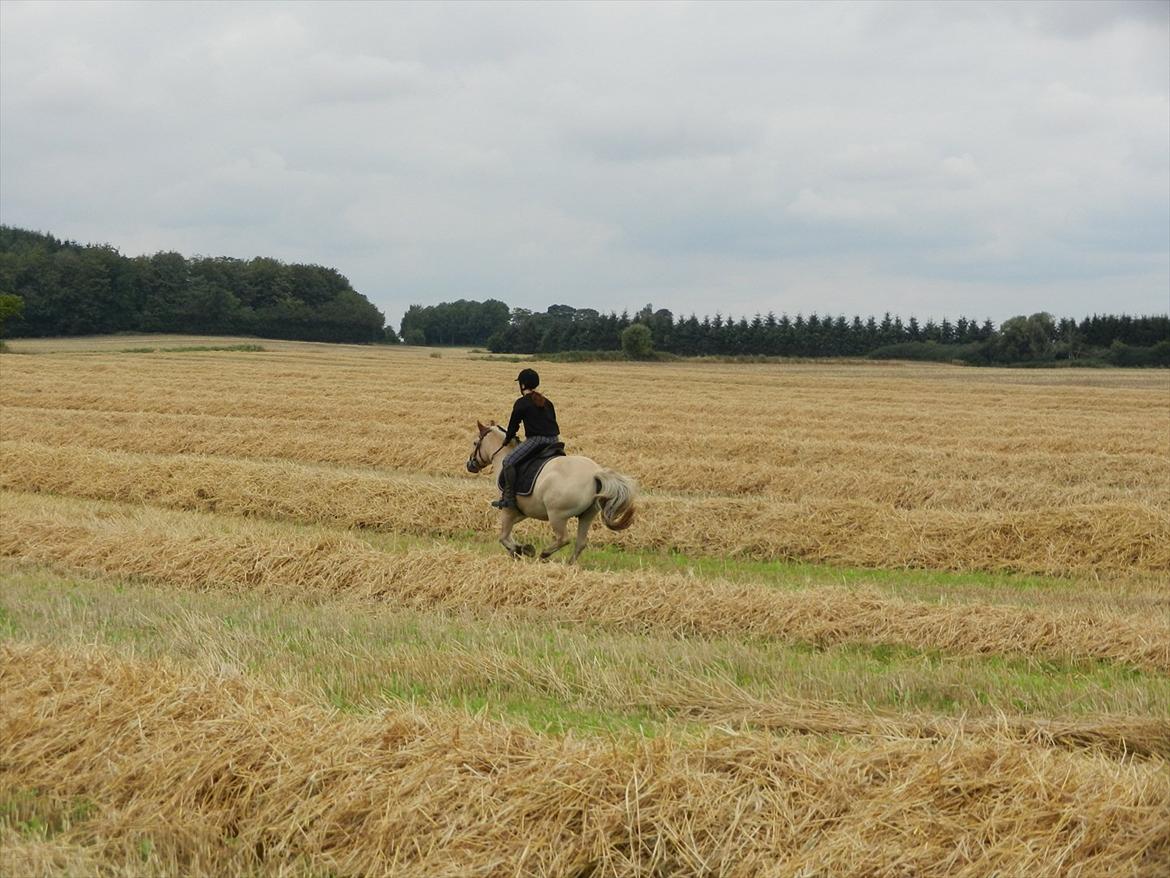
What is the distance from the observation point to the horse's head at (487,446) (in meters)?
12.8

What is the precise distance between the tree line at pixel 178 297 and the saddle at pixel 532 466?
81314 millimetres

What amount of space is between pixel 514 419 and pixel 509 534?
4.22 feet

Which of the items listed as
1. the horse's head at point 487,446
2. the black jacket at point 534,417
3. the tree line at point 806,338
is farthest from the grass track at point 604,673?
the tree line at point 806,338

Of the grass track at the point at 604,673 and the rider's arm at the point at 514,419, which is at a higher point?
the rider's arm at the point at 514,419

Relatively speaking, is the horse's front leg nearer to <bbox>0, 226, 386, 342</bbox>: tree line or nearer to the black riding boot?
the black riding boot

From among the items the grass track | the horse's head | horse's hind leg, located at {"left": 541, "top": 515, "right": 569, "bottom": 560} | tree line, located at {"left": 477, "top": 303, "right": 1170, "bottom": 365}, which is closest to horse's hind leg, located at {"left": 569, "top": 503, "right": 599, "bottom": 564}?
horse's hind leg, located at {"left": 541, "top": 515, "right": 569, "bottom": 560}

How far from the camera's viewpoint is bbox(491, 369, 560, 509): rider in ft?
39.7

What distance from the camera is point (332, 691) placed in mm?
6879

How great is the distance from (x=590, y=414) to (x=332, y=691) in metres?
21.0

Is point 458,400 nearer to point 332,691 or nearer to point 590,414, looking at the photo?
point 590,414

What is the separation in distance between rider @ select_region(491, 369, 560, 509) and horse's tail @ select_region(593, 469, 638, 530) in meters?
0.75

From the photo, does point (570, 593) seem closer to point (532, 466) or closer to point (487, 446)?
point (532, 466)

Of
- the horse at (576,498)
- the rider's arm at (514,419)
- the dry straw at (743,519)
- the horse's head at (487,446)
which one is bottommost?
the dry straw at (743,519)

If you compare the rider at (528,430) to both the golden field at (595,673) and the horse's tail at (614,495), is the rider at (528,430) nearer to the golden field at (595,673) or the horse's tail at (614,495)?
the horse's tail at (614,495)
